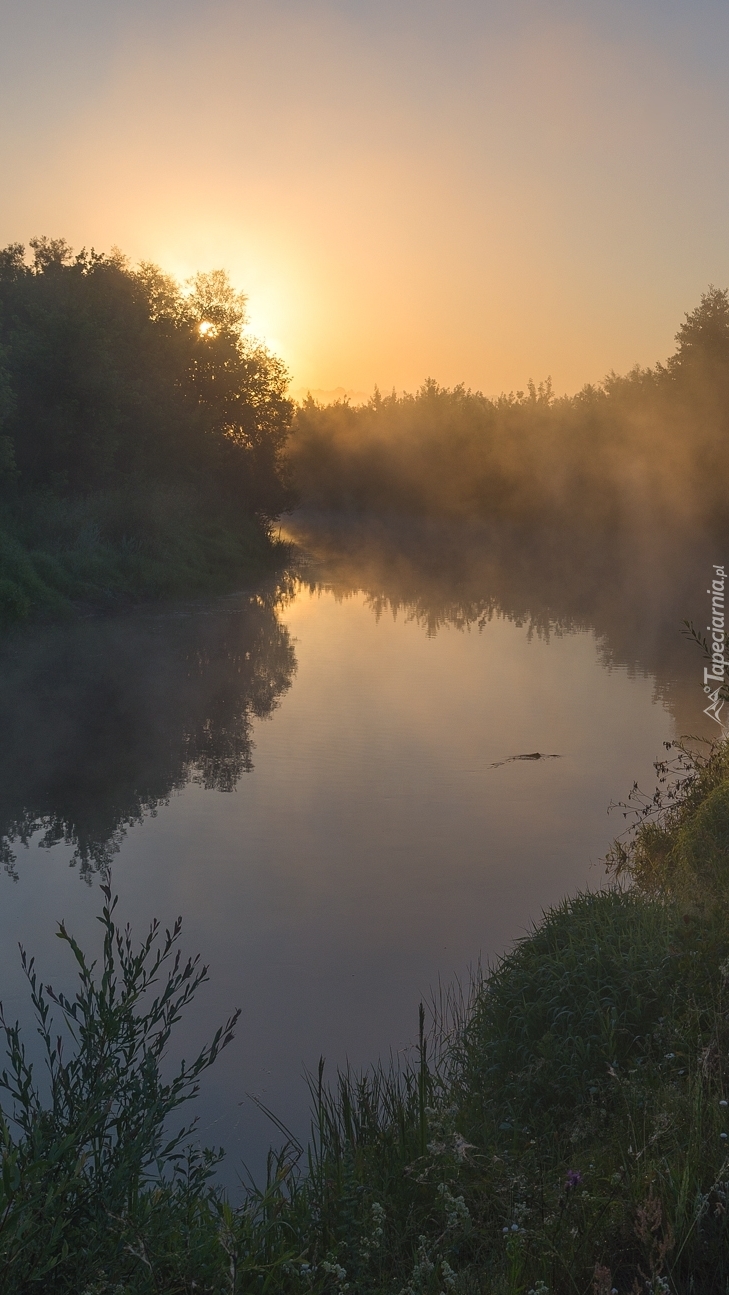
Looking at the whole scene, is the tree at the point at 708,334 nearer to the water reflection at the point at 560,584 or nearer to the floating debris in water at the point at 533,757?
the water reflection at the point at 560,584

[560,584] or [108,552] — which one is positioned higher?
[560,584]

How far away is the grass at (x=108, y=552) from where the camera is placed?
16.5 meters

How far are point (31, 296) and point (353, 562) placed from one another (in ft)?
40.0

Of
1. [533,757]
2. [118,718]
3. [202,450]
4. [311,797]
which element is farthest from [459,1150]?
[202,450]

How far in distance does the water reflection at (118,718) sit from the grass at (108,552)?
0.84 m

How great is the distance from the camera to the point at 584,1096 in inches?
147

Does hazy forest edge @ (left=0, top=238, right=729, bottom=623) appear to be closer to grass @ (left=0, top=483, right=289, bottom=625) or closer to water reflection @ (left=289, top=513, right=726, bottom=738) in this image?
grass @ (left=0, top=483, right=289, bottom=625)

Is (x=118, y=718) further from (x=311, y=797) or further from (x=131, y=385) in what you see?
(x=131, y=385)

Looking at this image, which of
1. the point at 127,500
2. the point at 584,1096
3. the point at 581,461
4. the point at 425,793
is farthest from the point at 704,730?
the point at 581,461

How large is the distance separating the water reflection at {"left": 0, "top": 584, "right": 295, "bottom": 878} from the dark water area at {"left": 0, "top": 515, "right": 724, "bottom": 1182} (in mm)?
35

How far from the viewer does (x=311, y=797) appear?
27.2 ft

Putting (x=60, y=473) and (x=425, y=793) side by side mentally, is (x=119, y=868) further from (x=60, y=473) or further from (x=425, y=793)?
(x=60, y=473)

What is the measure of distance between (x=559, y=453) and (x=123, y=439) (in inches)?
1082

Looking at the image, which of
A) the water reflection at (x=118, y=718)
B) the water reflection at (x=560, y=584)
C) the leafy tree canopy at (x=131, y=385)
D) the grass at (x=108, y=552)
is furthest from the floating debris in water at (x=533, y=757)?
the leafy tree canopy at (x=131, y=385)
